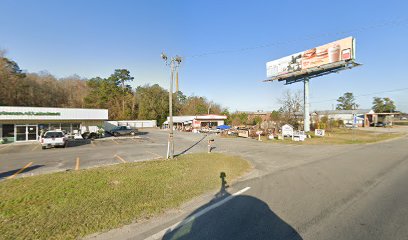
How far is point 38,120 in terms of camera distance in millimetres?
23859

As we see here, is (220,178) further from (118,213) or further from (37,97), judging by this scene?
(37,97)

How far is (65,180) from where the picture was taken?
7359 mm

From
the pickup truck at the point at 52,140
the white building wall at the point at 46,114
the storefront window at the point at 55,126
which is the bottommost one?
the pickup truck at the point at 52,140

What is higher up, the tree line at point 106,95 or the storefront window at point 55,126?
the tree line at point 106,95

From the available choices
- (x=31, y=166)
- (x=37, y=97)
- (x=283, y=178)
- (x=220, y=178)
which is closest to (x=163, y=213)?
(x=220, y=178)

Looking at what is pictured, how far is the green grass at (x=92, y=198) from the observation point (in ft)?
13.6

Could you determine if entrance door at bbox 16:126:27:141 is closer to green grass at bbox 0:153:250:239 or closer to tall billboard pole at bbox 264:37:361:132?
green grass at bbox 0:153:250:239

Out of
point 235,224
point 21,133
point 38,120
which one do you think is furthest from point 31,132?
point 235,224

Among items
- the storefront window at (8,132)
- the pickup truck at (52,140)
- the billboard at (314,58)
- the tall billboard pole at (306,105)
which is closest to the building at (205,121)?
the billboard at (314,58)

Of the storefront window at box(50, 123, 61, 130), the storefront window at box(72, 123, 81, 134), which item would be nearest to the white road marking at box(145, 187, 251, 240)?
the storefront window at box(72, 123, 81, 134)

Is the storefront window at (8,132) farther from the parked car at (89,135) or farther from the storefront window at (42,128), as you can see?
the parked car at (89,135)

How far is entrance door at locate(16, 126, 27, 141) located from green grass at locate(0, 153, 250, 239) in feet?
71.0

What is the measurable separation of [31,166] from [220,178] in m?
10.0

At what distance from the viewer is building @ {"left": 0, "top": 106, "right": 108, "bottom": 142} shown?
74.2ft
